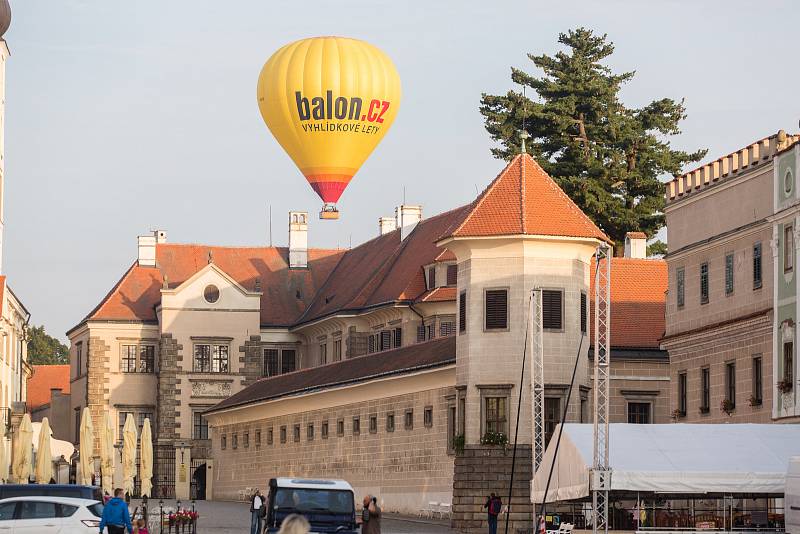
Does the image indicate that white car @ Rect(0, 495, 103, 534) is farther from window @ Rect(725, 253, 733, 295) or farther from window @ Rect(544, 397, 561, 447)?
window @ Rect(725, 253, 733, 295)

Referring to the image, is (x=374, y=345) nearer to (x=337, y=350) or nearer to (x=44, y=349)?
(x=337, y=350)

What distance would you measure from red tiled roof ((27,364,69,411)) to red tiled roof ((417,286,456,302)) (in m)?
68.7

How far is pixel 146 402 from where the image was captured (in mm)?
107188

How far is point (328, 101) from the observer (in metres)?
80.8

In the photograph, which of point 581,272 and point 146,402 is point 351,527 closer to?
A: point 581,272

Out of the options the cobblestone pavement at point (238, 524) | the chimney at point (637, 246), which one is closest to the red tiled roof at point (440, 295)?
the chimney at point (637, 246)

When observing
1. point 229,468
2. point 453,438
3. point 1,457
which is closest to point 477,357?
point 453,438

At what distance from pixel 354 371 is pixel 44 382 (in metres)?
77.6

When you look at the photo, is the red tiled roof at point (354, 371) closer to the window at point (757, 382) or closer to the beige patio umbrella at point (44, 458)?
the window at point (757, 382)

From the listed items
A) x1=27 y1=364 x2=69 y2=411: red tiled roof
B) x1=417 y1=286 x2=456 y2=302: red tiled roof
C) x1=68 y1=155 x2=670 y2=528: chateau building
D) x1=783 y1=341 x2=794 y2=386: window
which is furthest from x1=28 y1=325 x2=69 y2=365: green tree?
x1=783 y1=341 x2=794 y2=386: window

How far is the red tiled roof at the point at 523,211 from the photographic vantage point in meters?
65.6

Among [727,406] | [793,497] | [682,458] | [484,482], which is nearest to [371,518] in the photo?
[682,458]

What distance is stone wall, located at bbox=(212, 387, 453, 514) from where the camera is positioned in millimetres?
70062

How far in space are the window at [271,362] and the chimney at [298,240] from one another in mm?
7467
